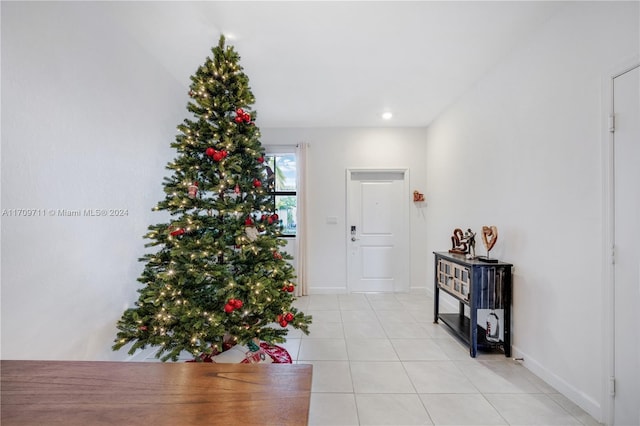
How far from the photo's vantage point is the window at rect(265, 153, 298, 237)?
15.2 feet

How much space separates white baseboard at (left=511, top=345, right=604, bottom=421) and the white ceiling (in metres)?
2.62

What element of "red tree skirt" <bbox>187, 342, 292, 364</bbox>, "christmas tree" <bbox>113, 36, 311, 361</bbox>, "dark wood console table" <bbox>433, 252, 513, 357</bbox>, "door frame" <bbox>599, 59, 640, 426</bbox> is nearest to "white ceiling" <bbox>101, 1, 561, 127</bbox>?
"christmas tree" <bbox>113, 36, 311, 361</bbox>

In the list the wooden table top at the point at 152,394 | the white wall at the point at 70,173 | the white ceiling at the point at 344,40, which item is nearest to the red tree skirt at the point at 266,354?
the white wall at the point at 70,173

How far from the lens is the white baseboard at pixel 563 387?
1.71 m

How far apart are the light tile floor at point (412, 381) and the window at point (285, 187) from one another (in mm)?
1818

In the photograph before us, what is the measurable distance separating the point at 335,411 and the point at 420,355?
1.10m

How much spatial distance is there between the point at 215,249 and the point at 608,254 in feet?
8.27

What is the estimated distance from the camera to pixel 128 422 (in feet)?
2.00

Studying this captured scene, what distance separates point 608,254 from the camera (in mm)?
1629

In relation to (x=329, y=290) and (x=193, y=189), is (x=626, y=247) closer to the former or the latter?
(x=193, y=189)

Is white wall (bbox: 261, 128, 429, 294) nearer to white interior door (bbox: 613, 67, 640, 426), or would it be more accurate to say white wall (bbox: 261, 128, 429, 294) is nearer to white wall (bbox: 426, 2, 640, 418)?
white wall (bbox: 426, 2, 640, 418)

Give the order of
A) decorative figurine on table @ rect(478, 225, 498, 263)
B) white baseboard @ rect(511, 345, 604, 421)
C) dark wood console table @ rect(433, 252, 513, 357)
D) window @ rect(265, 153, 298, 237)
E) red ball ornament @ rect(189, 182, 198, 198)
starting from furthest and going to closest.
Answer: window @ rect(265, 153, 298, 237) < decorative figurine on table @ rect(478, 225, 498, 263) < dark wood console table @ rect(433, 252, 513, 357) < red ball ornament @ rect(189, 182, 198, 198) < white baseboard @ rect(511, 345, 604, 421)

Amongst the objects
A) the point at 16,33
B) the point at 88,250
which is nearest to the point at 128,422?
the point at 88,250

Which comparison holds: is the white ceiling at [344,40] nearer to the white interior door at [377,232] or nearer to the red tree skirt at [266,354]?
the white interior door at [377,232]
